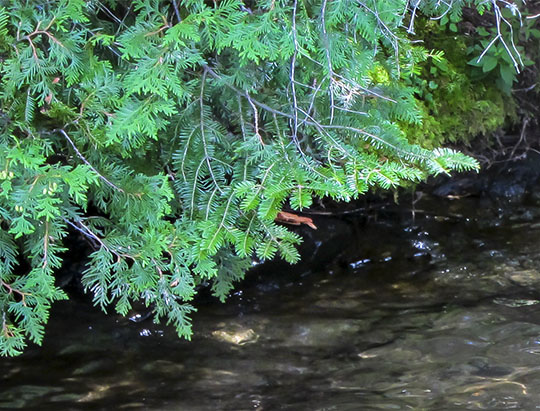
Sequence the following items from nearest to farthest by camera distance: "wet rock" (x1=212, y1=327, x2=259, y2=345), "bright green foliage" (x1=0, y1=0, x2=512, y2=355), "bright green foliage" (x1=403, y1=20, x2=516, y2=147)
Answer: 1. "bright green foliage" (x1=0, y1=0, x2=512, y2=355)
2. "wet rock" (x1=212, y1=327, x2=259, y2=345)
3. "bright green foliage" (x1=403, y1=20, x2=516, y2=147)

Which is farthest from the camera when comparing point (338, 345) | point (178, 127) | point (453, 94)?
point (453, 94)

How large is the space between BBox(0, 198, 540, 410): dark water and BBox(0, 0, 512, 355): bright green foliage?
659 mm

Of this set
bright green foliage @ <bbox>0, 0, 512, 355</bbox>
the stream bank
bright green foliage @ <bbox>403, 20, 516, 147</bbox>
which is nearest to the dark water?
the stream bank

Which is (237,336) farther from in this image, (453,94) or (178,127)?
(453,94)

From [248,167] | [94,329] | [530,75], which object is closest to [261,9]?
[248,167]

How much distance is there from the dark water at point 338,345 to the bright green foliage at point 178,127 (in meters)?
0.66

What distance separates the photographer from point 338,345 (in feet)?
13.3

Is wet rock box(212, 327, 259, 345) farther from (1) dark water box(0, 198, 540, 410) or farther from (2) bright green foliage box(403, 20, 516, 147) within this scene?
(2) bright green foliage box(403, 20, 516, 147)

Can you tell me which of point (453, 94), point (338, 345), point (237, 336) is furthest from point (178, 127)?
point (453, 94)

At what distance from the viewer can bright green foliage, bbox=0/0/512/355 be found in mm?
2744

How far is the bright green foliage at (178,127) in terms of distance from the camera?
9.00 feet

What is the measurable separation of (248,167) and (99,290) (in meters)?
1.02

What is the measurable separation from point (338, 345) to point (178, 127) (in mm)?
1831

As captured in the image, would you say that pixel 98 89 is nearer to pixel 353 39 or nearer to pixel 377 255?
pixel 353 39
